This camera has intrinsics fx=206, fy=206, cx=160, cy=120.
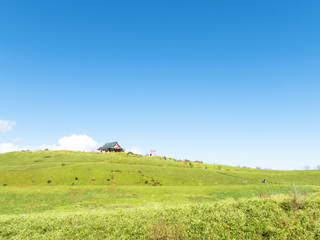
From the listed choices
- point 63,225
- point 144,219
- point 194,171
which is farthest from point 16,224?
point 194,171

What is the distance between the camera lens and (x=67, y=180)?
63.9 meters

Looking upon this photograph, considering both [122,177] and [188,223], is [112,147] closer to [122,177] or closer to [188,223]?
[122,177]

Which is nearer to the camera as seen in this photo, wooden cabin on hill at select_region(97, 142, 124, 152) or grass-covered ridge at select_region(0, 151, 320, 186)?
grass-covered ridge at select_region(0, 151, 320, 186)

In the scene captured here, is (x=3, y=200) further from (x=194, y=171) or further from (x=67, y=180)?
(x=194, y=171)

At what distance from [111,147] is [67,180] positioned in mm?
90429

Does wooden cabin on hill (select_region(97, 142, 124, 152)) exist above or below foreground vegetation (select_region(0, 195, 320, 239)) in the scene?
above

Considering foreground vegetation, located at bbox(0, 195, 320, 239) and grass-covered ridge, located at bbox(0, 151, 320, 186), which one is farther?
grass-covered ridge, located at bbox(0, 151, 320, 186)

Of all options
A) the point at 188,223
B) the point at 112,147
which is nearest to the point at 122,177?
the point at 188,223

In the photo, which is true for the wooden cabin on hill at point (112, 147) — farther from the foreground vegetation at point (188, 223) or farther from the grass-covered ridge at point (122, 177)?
the foreground vegetation at point (188, 223)

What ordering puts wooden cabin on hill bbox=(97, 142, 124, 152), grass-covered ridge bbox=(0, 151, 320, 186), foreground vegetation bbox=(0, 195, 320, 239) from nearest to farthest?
foreground vegetation bbox=(0, 195, 320, 239), grass-covered ridge bbox=(0, 151, 320, 186), wooden cabin on hill bbox=(97, 142, 124, 152)

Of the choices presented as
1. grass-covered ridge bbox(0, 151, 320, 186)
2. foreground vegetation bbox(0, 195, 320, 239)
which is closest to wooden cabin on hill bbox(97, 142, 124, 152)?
grass-covered ridge bbox(0, 151, 320, 186)

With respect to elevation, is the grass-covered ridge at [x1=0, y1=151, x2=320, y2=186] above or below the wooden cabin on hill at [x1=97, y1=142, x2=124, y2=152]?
below

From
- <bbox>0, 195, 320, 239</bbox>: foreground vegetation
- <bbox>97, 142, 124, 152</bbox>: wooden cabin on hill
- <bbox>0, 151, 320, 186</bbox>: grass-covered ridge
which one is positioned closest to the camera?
<bbox>0, 195, 320, 239</bbox>: foreground vegetation

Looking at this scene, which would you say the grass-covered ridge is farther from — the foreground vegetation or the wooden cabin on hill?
the wooden cabin on hill
